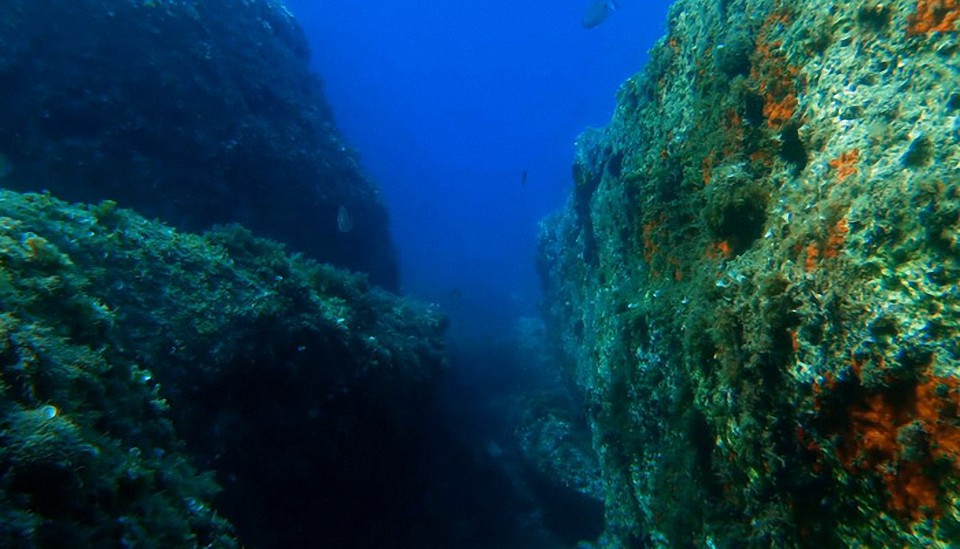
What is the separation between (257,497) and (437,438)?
4.88 m

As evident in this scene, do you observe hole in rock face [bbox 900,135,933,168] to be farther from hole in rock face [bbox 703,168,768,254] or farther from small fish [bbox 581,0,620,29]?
small fish [bbox 581,0,620,29]

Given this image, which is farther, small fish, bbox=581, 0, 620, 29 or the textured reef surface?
small fish, bbox=581, 0, 620, 29

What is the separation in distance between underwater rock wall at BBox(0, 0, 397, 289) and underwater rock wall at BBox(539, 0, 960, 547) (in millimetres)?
9915

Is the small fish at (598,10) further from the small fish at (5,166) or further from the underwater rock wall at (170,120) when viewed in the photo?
the small fish at (5,166)

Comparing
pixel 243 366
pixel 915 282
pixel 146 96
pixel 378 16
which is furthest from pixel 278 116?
pixel 378 16

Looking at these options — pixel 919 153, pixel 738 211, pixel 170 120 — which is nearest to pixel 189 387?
pixel 738 211

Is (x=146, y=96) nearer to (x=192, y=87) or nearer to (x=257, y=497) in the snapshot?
(x=192, y=87)

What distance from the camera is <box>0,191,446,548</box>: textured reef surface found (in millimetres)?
2562

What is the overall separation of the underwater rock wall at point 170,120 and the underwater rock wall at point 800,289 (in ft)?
32.5

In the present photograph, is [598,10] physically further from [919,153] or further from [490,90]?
[490,90]

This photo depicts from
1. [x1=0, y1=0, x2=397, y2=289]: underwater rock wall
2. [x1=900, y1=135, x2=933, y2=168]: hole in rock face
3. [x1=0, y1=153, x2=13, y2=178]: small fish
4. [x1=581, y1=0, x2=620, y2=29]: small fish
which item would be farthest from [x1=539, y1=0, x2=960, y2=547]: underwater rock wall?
[x1=0, y1=153, x2=13, y2=178]: small fish

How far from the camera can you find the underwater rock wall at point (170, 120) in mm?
9672

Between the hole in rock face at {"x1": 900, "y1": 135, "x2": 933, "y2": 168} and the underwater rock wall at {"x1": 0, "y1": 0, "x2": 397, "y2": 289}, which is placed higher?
the underwater rock wall at {"x1": 0, "y1": 0, "x2": 397, "y2": 289}

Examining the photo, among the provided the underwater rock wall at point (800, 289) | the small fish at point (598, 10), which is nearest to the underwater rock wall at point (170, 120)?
the small fish at point (598, 10)
